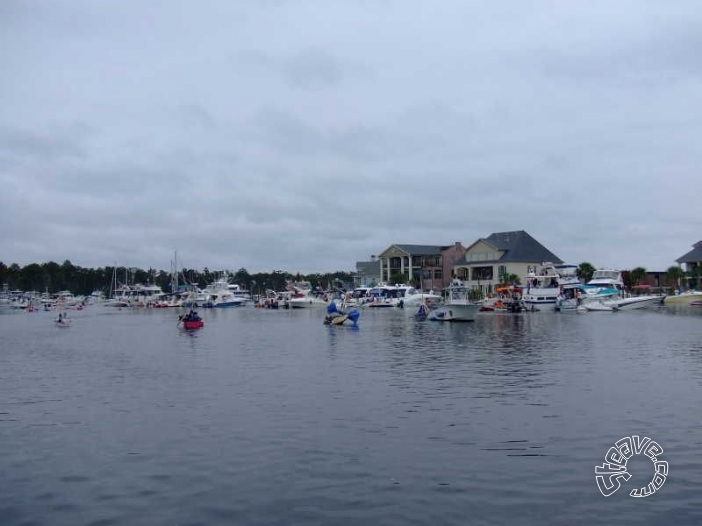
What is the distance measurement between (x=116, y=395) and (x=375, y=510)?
703 inches

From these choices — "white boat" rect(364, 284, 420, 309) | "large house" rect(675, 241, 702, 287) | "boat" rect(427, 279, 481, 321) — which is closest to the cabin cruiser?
"large house" rect(675, 241, 702, 287)

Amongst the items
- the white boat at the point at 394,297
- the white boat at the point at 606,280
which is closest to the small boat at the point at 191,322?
the white boat at the point at 394,297

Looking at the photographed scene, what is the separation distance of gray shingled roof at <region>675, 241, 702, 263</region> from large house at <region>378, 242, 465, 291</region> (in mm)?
48961

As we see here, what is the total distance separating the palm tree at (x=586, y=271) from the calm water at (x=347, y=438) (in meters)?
114

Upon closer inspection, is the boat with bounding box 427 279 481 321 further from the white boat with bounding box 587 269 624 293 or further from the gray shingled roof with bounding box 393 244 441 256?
the gray shingled roof with bounding box 393 244 441 256

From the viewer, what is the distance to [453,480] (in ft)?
50.3

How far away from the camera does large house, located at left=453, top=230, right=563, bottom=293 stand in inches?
5477

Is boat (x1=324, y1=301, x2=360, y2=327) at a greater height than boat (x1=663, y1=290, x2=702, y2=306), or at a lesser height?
lesser

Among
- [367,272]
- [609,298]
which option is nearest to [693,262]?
[609,298]

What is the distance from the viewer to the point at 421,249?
6511 inches

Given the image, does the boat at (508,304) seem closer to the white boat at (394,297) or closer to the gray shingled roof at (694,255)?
the white boat at (394,297)

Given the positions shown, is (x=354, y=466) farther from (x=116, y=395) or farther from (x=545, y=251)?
(x=545, y=251)

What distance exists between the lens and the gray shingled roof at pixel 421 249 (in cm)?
16350

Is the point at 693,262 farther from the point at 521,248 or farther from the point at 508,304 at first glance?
the point at 508,304
